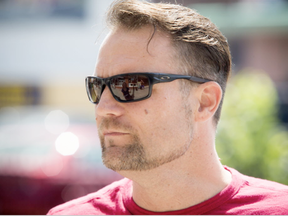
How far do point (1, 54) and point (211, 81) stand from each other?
1723 centimetres

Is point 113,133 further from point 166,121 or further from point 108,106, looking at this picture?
point 166,121

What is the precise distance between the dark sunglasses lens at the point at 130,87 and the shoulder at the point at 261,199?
0.76 metres

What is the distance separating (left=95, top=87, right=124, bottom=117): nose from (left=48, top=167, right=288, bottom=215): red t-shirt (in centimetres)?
54

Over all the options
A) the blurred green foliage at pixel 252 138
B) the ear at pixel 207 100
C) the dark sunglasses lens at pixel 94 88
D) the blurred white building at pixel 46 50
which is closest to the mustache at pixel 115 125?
the dark sunglasses lens at pixel 94 88

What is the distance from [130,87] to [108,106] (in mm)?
167

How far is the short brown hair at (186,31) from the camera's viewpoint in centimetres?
204

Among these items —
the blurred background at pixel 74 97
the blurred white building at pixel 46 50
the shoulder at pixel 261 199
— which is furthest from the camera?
the blurred white building at pixel 46 50

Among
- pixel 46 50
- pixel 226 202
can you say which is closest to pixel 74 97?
pixel 46 50

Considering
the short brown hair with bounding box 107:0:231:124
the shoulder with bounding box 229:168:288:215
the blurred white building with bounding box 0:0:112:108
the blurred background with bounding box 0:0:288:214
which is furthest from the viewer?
the blurred white building with bounding box 0:0:112:108

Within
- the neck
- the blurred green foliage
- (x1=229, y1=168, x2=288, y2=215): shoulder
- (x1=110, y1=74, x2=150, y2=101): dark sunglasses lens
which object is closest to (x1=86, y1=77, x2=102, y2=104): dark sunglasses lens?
(x1=110, y1=74, x2=150, y2=101): dark sunglasses lens

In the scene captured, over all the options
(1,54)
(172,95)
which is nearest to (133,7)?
(172,95)

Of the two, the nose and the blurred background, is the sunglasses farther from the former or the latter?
the blurred background

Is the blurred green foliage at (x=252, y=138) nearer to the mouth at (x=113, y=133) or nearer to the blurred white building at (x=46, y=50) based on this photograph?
the mouth at (x=113, y=133)

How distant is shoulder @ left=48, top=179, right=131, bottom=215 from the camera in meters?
2.10
